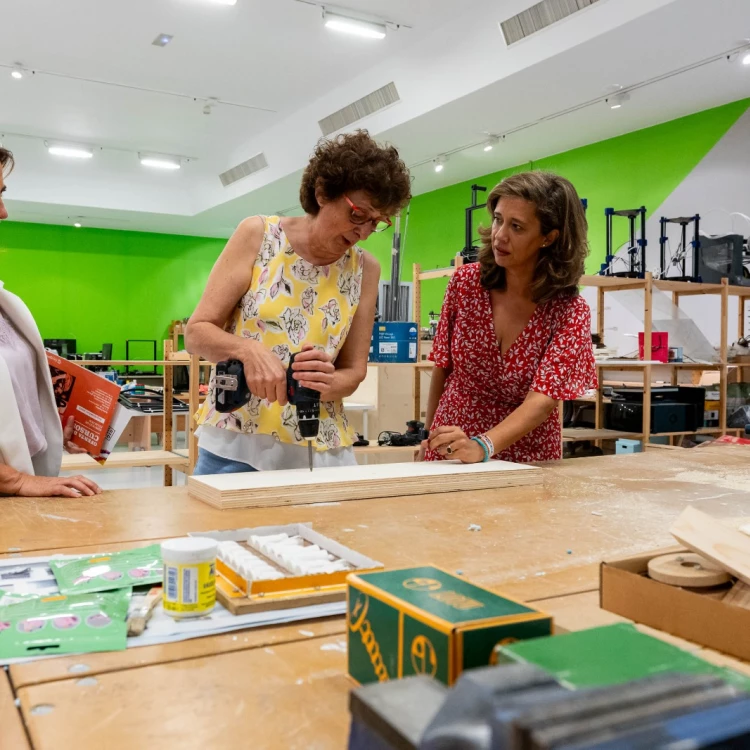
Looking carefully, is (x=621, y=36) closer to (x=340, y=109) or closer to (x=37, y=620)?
(x=340, y=109)

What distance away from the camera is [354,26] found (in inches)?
233

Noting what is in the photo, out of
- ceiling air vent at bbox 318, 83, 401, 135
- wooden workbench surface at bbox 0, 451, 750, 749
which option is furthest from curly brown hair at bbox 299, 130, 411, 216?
ceiling air vent at bbox 318, 83, 401, 135

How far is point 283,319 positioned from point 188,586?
3.20ft

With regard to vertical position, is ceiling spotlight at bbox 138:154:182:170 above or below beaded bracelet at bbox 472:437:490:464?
above

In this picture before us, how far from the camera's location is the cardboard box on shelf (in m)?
0.71

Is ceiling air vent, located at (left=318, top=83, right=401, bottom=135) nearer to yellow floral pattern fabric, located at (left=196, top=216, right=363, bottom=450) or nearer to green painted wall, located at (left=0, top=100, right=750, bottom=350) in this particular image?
green painted wall, located at (left=0, top=100, right=750, bottom=350)

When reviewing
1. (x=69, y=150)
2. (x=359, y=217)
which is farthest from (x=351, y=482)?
(x=69, y=150)

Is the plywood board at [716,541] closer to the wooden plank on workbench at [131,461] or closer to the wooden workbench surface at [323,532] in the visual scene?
the wooden workbench surface at [323,532]

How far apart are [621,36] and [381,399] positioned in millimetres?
3034

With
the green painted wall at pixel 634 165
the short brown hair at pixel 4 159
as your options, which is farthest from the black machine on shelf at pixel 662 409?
the short brown hair at pixel 4 159

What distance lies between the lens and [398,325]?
495cm

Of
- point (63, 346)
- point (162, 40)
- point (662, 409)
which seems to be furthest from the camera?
point (63, 346)

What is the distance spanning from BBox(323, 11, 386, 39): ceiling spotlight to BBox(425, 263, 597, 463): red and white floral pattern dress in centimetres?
439

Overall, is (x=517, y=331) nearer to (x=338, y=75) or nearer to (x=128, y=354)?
(x=338, y=75)
